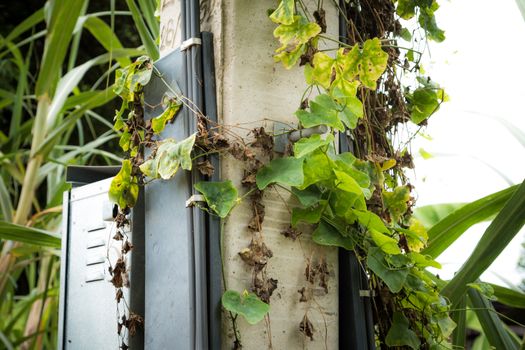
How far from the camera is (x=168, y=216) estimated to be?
1323 millimetres

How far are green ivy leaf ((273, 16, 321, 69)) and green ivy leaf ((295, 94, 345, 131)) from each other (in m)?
0.10

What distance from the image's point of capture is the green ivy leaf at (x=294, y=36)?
50.3 inches

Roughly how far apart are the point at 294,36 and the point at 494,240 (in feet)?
1.79

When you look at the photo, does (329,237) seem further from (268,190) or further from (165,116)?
(165,116)

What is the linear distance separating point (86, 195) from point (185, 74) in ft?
1.40

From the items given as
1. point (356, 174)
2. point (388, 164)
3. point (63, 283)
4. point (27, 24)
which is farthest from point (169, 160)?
point (27, 24)

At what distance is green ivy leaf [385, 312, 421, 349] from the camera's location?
134 centimetres

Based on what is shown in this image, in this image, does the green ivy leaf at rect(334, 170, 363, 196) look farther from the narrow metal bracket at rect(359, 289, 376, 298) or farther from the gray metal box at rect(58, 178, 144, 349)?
the gray metal box at rect(58, 178, 144, 349)

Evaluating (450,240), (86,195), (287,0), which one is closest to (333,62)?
(287,0)

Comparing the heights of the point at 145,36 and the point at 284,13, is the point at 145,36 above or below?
above

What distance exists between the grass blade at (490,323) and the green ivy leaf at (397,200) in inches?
9.5

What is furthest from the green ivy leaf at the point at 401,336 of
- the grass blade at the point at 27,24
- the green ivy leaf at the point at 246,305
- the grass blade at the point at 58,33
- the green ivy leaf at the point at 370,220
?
the grass blade at the point at 27,24

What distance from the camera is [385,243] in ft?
4.17

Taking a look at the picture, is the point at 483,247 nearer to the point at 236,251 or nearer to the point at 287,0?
the point at 236,251
